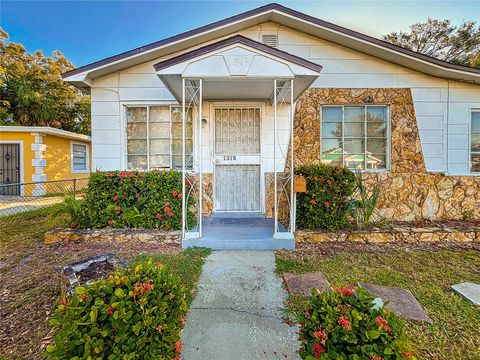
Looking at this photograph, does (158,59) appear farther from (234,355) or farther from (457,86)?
(457,86)

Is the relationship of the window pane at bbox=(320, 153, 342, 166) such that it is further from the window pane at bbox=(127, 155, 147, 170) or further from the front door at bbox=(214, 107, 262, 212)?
the window pane at bbox=(127, 155, 147, 170)

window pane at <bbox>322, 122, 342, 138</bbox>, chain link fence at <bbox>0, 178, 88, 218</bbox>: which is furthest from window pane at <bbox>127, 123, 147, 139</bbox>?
window pane at <bbox>322, 122, 342, 138</bbox>

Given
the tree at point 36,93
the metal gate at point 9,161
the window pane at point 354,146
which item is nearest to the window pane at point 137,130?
the window pane at point 354,146

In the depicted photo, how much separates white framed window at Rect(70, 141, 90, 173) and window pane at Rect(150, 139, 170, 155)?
912 centimetres

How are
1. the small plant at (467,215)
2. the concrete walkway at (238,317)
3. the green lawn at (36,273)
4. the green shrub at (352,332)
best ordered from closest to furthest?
1. the green shrub at (352,332)
2. the concrete walkway at (238,317)
3. the green lawn at (36,273)
4. the small plant at (467,215)

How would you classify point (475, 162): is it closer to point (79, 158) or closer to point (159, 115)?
point (159, 115)

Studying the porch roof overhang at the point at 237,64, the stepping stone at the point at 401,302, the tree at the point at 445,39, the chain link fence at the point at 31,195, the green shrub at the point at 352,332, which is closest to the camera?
the green shrub at the point at 352,332

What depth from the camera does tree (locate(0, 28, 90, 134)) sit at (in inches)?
556

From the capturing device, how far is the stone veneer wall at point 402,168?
212 inches

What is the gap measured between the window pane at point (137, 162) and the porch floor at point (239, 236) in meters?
2.00

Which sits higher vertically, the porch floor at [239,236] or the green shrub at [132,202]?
the green shrub at [132,202]

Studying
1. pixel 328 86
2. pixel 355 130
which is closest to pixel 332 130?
pixel 355 130

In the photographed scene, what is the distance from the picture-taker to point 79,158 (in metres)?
12.7

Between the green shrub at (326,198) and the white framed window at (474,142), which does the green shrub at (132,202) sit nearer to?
the green shrub at (326,198)
